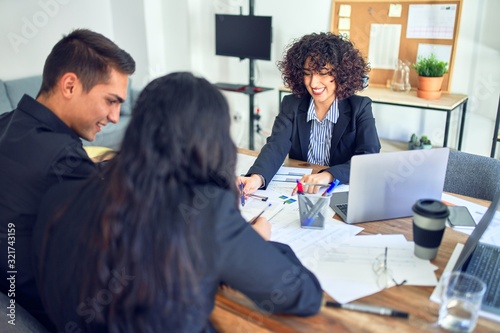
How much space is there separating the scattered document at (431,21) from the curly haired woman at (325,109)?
4.89ft

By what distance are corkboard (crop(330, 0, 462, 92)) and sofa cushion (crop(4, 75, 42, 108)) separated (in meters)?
2.55

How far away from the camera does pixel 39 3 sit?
3637mm

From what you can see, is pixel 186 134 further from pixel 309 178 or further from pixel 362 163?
pixel 309 178

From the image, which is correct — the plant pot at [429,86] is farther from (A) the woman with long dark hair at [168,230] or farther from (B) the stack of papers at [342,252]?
(A) the woman with long dark hair at [168,230]

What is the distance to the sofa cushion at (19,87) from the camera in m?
3.45

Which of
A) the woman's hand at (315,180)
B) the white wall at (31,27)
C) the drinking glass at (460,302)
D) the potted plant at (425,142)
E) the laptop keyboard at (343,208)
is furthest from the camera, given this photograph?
the white wall at (31,27)

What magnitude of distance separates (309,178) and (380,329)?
2.63ft

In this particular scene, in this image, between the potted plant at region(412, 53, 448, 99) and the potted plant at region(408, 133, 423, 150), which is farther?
the potted plant at region(408, 133, 423, 150)

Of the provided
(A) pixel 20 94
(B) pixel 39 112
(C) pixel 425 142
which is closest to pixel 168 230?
(B) pixel 39 112

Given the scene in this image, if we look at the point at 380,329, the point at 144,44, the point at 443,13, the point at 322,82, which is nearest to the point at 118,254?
the point at 380,329

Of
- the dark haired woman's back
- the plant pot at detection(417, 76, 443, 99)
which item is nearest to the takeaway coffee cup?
the dark haired woman's back

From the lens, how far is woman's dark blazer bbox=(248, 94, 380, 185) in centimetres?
188

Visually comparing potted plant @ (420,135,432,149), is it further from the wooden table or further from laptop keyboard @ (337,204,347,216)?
the wooden table

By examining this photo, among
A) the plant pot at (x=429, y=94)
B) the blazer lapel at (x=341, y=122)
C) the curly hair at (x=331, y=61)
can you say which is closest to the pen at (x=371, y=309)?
the blazer lapel at (x=341, y=122)
